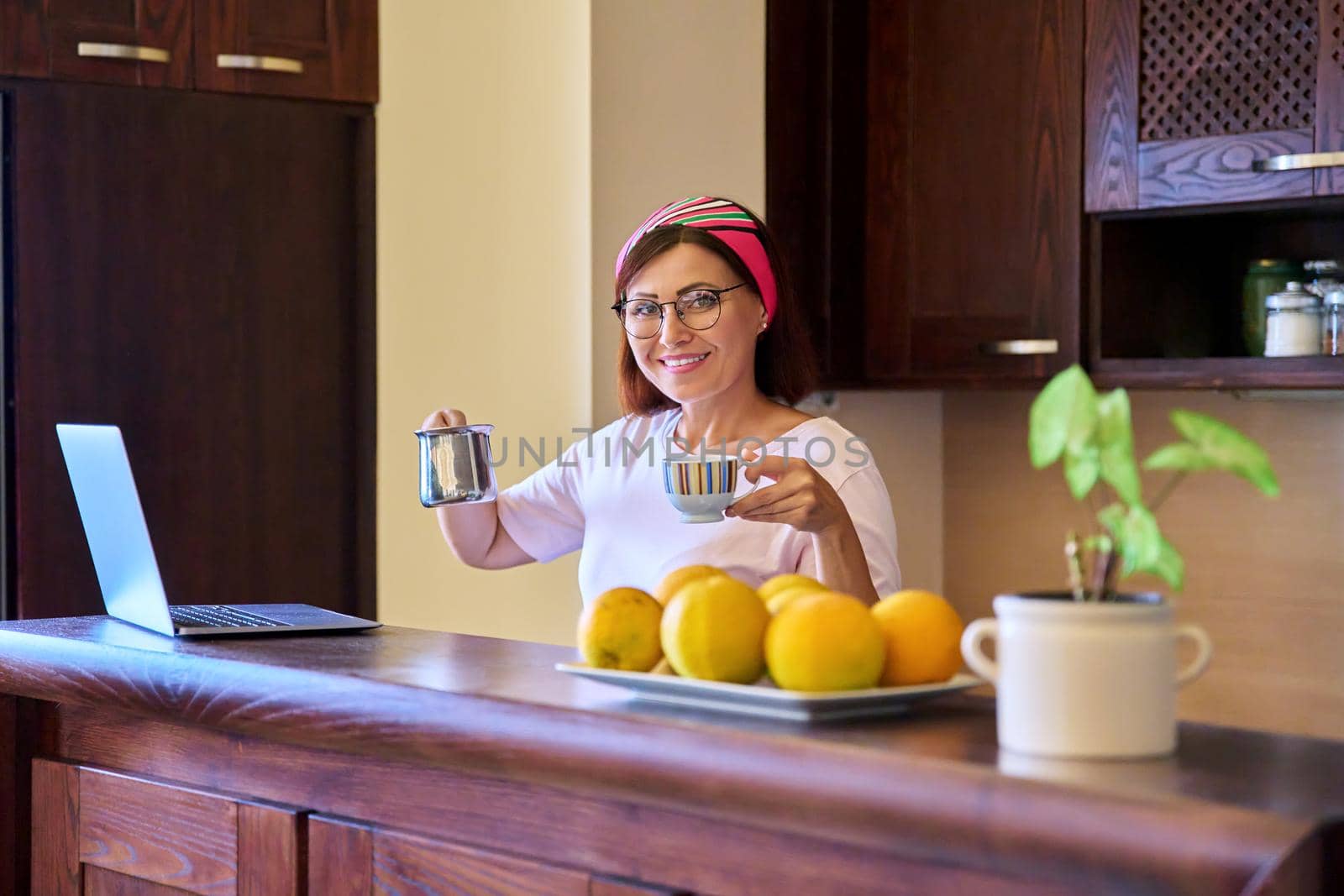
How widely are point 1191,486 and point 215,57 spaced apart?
79.0 inches

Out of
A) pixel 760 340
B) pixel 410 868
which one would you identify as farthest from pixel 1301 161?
pixel 410 868

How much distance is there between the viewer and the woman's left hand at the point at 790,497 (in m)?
1.56

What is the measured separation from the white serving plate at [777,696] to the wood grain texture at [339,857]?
305 mm

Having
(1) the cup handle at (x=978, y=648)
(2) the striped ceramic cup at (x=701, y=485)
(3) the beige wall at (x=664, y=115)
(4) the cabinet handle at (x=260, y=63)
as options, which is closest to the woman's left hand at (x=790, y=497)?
(2) the striped ceramic cup at (x=701, y=485)

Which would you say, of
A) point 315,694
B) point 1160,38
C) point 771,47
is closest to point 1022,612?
point 315,694

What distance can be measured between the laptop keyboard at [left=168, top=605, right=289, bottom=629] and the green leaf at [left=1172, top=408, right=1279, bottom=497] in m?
1.03

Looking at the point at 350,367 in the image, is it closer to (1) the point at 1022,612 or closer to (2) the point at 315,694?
(2) the point at 315,694

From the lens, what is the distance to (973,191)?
3035mm

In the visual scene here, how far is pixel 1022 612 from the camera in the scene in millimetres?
951

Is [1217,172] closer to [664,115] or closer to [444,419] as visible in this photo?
[664,115]

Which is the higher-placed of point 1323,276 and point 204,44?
point 204,44

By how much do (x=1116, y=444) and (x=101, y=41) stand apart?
7.42 feet

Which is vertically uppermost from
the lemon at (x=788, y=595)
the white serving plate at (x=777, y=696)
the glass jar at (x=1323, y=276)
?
the glass jar at (x=1323, y=276)

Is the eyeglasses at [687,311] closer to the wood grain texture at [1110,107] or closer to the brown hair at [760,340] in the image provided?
the brown hair at [760,340]
